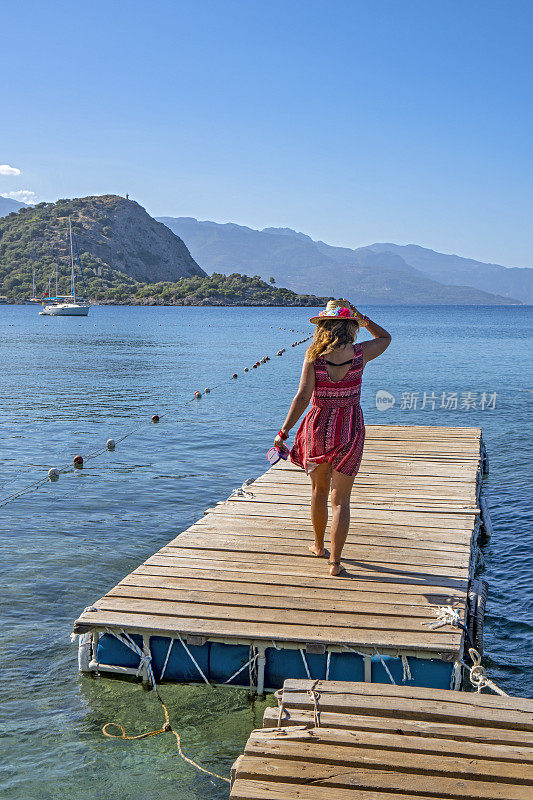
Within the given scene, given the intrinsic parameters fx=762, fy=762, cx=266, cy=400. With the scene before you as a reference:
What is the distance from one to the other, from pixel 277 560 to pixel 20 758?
292 cm

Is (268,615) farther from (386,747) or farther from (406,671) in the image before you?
(386,747)

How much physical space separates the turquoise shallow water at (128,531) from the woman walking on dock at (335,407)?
2.08m

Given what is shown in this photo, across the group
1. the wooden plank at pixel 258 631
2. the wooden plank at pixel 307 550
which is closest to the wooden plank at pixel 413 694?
the wooden plank at pixel 258 631

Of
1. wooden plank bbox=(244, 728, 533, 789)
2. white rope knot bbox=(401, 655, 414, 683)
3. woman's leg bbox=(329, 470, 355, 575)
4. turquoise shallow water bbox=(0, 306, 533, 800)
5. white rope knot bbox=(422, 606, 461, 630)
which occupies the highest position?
woman's leg bbox=(329, 470, 355, 575)

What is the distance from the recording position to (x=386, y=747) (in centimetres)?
449

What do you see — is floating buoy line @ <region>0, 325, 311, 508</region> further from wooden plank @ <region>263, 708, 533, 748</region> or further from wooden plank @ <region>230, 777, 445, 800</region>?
wooden plank @ <region>230, 777, 445, 800</region>

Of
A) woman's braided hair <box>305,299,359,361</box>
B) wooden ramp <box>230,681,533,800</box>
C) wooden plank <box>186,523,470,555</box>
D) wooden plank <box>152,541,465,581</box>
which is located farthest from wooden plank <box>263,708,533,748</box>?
wooden plank <box>186,523,470,555</box>

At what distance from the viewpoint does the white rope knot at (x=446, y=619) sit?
6242 mm

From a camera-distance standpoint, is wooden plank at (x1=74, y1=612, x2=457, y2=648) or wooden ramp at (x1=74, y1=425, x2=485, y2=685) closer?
wooden plank at (x1=74, y1=612, x2=457, y2=648)

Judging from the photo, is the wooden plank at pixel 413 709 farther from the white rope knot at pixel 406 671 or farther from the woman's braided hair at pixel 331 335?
the woman's braided hair at pixel 331 335

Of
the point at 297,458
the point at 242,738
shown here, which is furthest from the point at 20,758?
the point at 297,458

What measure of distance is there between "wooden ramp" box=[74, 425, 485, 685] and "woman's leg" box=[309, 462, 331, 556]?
40cm

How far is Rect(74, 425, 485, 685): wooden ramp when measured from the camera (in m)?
6.17

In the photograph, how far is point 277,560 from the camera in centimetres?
775
